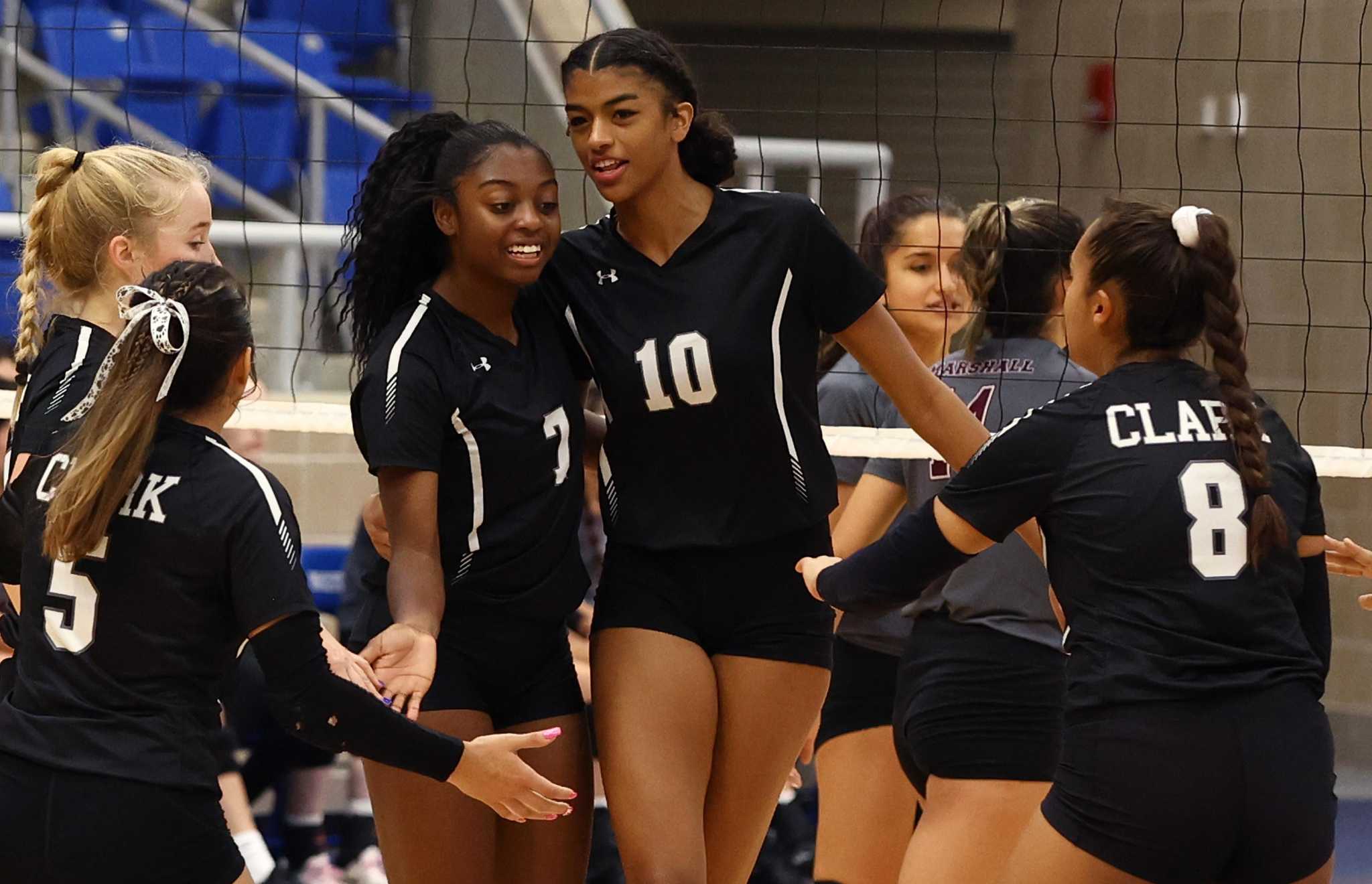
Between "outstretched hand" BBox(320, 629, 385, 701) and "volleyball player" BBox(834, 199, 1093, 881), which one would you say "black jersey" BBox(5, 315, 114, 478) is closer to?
"outstretched hand" BBox(320, 629, 385, 701)

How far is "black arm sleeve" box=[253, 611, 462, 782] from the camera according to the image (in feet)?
7.78

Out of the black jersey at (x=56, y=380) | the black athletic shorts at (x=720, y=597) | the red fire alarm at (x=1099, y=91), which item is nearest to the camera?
the black jersey at (x=56, y=380)

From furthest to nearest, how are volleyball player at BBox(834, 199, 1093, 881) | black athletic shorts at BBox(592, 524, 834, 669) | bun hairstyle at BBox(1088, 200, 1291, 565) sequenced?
volleyball player at BBox(834, 199, 1093, 881), black athletic shorts at BBox(592, 524, 834, 669), bun hairstyle at BBox(1088, 200, 1291, 565)

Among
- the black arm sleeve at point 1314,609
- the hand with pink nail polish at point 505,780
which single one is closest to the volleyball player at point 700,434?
the hand with pink nail polish at point 505,780

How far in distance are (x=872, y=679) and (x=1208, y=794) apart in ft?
5.10

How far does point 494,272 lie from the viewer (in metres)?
2.84

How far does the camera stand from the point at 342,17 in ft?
29.1

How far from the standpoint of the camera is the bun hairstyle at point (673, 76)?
116 inches

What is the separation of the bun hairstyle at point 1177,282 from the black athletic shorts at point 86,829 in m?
1.53

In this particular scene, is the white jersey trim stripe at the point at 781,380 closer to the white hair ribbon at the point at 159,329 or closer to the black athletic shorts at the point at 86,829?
the white hair ribbon at the point at 159,329

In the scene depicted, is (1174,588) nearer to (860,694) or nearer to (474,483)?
(474,483)

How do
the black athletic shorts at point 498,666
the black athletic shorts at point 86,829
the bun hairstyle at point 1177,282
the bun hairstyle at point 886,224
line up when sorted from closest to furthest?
1. the black athletic shorts at point 86,829
2. the bun hairstyle at point 1177,282
3. the black athletic shorts at point 498,666
4. the bun hairstyle at point 886,224

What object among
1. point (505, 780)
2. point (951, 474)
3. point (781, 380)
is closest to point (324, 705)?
point (505, 780)

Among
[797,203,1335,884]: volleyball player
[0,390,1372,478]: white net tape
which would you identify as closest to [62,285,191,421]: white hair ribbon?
[797,203,1335,884]: volleyball player
